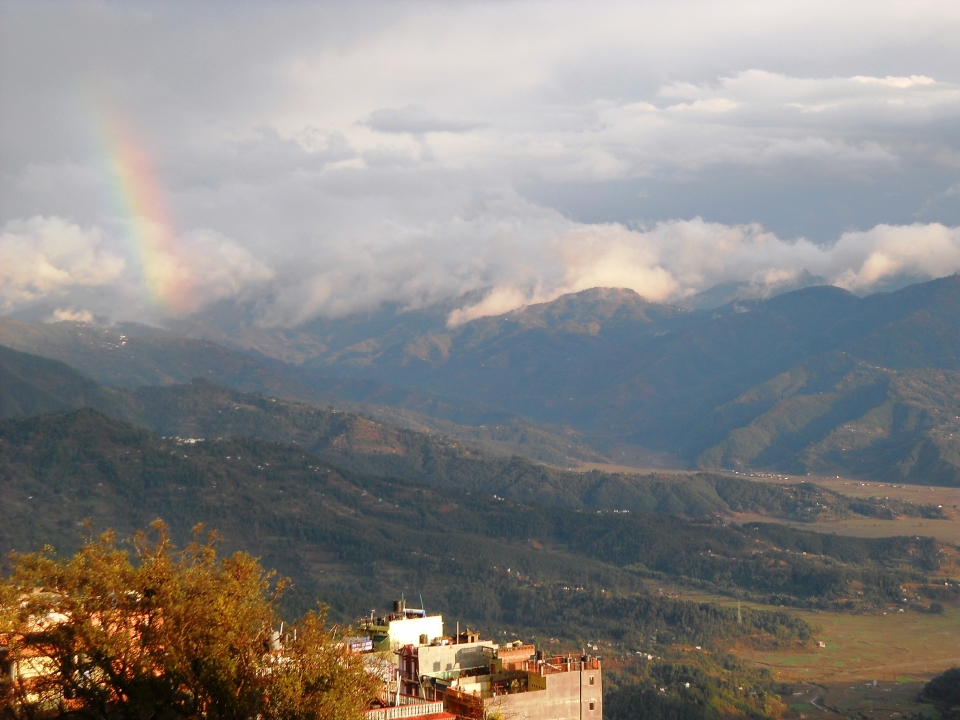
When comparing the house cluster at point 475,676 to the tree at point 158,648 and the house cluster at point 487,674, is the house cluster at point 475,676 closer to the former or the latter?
the house cluster at point 487,674

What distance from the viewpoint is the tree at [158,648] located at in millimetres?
58531

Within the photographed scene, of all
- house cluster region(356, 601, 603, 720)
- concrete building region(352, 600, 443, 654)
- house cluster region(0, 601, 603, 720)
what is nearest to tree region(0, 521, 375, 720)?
house cluster region(0, 601, 603, 720)

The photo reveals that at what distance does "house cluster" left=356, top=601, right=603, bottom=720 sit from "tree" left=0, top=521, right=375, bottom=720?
67.0 ft

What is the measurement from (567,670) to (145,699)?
39.3m

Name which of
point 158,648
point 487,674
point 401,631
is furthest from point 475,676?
point 158,648

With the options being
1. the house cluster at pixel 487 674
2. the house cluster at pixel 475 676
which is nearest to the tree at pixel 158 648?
the house cluster at pixel 475 676

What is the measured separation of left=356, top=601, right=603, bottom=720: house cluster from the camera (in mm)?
85688

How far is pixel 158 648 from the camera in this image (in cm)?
6022

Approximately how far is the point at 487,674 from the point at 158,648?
122 ft

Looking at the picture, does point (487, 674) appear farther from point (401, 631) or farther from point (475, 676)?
point (401, 631)

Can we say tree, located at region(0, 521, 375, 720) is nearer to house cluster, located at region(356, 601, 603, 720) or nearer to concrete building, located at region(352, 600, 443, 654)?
house cluster, located at region(356, 601, 603, 720)

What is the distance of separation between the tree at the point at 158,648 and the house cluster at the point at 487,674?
20.4m

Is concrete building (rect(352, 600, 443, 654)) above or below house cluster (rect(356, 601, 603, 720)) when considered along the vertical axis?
above

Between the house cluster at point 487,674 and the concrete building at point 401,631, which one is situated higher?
the concrete building at point 401,631
